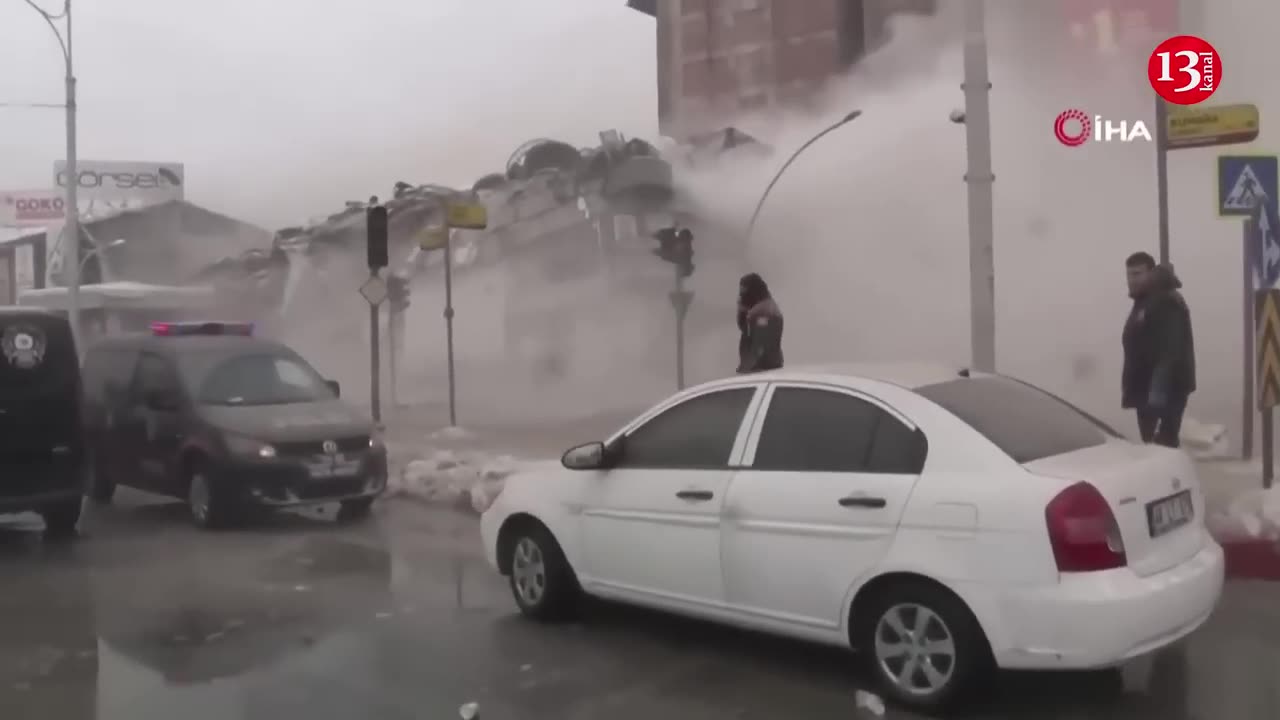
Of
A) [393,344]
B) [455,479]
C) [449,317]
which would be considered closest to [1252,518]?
[455,479]

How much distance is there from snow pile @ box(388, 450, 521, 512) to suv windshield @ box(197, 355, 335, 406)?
137 centimetres

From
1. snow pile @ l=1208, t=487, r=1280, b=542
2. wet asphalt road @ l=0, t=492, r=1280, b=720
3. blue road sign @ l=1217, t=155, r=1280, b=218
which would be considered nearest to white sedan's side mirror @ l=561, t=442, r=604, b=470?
wet asphalt road @ l=0, t=492, r=1280, b=720

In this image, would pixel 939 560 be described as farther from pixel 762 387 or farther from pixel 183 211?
pixel 183 211

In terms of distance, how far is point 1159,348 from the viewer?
873cm

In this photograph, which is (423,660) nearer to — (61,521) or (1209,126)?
(61,521)

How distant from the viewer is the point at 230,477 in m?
10.3

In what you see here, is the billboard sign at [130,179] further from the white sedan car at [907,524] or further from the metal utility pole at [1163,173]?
the white sedan car at [907,524]

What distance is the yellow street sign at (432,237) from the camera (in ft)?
54.1

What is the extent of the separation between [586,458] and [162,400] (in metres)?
6.19

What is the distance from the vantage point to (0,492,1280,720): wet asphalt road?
5.25 metres

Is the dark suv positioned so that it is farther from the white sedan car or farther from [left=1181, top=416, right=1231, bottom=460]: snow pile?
[left=1181, top=416, right=1231, bottom=460]: snow pile

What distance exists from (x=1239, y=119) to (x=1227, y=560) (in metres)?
3.88

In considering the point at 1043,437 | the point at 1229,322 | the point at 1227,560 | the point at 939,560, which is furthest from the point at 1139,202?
the point at 939,560

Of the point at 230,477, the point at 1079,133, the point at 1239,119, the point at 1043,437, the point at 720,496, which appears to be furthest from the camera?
the point at 1079,133
